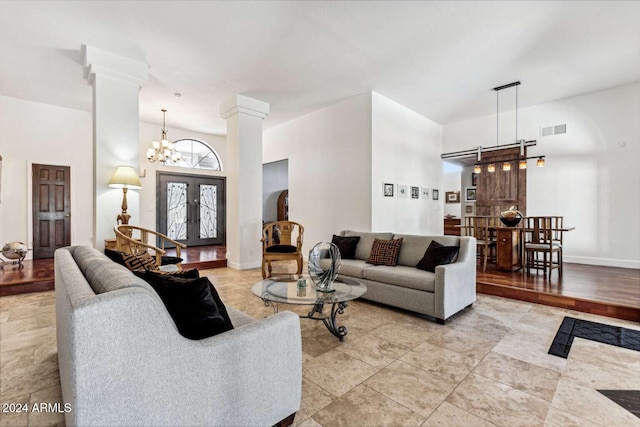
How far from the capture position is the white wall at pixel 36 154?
5.36 metres

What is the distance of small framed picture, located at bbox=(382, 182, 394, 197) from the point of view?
18.5 feet

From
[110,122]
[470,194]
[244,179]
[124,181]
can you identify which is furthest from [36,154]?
[470,194]

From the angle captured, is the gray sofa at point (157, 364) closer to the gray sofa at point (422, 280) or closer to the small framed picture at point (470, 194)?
the gray sofa at point (422, 280)

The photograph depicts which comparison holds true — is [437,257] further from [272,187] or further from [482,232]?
[272,187]

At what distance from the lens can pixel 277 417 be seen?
1.44 metres

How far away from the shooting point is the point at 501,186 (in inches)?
261

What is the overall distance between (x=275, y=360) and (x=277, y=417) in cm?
29

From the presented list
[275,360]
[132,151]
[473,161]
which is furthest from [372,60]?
[473,161]

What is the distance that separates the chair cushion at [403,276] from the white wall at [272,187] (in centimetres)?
593

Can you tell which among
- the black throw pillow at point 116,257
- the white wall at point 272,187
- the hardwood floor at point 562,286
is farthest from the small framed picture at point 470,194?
the black throw pillow at point 116,257

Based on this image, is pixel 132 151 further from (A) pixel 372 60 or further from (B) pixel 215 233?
(B) pixel 215 233

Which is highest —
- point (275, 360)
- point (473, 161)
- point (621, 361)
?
point (473, 161)

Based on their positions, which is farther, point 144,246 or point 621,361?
point 144,246

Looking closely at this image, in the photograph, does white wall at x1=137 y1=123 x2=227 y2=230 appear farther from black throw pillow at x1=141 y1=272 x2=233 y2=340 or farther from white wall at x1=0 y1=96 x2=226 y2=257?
black throw pillow at x1=141 y1=272 x2=233 y2=340
